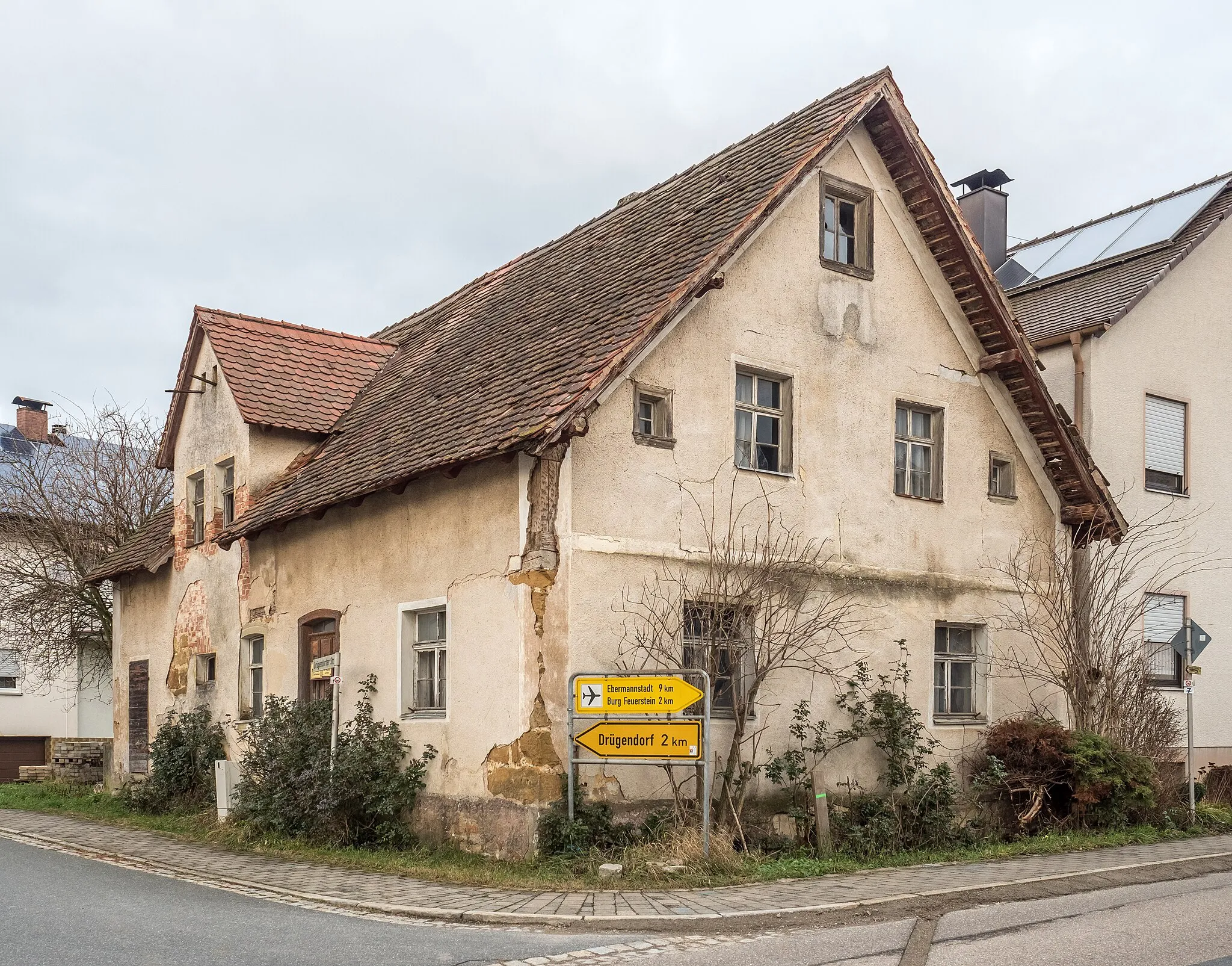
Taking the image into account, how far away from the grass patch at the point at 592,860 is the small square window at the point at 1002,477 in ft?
15.0

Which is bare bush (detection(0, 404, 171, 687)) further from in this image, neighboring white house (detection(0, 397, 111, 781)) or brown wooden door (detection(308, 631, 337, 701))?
brown wooden door (detection(308, 631, 337, 701))

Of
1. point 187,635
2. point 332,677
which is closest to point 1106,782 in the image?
point 332,677

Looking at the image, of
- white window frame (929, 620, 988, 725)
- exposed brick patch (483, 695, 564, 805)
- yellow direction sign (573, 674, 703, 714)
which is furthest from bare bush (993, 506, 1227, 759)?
exposed brick patch (483, 695, 564, 805)

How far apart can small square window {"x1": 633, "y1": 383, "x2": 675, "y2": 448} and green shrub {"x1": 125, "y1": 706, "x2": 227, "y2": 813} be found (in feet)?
28.7

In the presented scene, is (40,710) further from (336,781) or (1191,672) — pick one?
(1191,672)

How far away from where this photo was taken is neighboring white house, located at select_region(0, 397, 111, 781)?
1412 inches

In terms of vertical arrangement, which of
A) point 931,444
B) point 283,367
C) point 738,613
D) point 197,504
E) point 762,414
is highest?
point 283,367

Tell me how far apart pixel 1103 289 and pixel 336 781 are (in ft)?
48.9

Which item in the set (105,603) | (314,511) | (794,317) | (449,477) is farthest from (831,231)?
(105,603)

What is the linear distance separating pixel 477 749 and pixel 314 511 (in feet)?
13.9

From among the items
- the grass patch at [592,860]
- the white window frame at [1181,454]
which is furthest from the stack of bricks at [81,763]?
the white window frame at [1181,454]

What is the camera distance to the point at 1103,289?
22.9m

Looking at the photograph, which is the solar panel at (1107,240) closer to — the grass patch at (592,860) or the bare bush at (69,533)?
the grass patch at (592,860)

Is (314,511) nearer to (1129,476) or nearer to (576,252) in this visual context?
(576,252)
